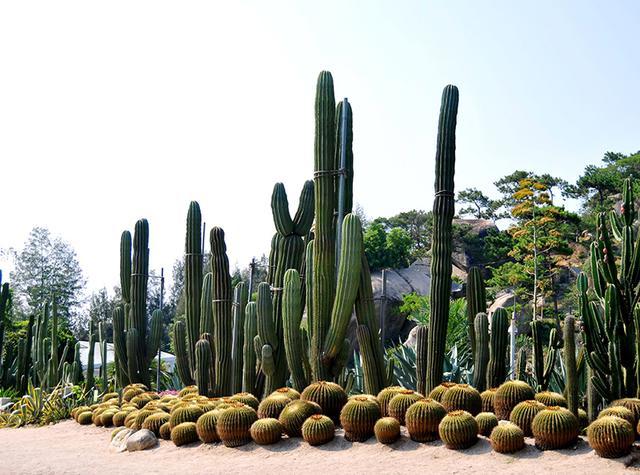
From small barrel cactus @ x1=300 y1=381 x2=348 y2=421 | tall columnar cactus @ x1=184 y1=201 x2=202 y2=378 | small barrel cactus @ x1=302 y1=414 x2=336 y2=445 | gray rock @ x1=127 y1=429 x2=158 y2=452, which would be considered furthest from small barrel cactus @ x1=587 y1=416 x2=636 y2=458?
tall columnar cactus @ x1=184 y1=201 x2=202 y2=378

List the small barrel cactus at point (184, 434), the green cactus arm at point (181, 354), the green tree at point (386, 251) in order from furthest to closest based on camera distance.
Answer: the green tree at point (386, 251)
the green cactus arm at point (181, 354)
the small barrel cactus at point (184, 434)

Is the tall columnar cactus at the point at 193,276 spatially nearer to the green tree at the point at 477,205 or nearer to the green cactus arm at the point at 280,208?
the green cactus arm at the point at 280,208

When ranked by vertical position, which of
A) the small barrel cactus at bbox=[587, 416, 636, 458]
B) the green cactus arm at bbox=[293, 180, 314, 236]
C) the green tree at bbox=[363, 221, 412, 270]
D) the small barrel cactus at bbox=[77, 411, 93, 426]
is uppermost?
the green tree at bbox=[363, 221, 412, 270]

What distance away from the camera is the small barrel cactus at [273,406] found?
938cm

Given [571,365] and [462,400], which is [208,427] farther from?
[571,365]

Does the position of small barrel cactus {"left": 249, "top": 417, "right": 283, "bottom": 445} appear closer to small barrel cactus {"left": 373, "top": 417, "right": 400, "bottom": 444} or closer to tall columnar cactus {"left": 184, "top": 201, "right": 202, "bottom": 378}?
small barrel cactus {"left": 373, "top": 417, "right": 400, "bottom": 444}

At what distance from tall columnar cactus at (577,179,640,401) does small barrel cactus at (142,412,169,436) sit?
5.51 meters

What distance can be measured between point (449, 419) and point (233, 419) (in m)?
2.67

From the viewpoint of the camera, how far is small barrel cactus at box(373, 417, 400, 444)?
815 centimetres

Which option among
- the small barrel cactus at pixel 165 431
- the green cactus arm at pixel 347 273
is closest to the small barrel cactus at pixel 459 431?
the green cactus arm at pixel 347 273

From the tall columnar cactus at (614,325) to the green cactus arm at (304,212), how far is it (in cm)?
431

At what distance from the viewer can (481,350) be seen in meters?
9.48

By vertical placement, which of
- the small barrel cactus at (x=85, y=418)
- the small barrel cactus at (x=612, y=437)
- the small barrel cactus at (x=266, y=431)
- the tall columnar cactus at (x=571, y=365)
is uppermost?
the tall columnar cactus at (x=571, y=365)

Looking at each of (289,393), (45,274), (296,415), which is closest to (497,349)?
(296,415)
